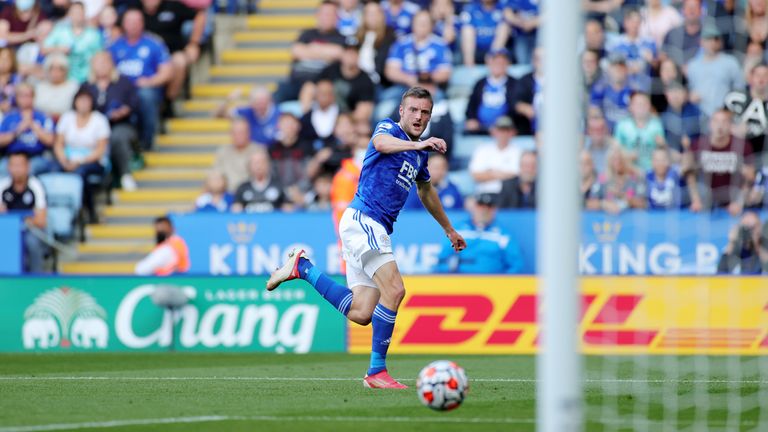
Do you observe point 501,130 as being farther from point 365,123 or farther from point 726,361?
point 726,361

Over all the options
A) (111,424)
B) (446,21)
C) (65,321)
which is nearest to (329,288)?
(111,424)

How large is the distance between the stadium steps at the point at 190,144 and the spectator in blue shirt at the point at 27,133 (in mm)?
1175

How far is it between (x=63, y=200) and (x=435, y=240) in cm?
544

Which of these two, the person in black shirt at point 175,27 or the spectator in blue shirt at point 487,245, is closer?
the spectator in blue shirt at point 487,245

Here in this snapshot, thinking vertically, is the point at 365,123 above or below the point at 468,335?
above

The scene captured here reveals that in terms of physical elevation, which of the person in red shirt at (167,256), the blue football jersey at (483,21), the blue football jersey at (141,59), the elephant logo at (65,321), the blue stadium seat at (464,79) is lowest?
the elephant logo at (65,321)

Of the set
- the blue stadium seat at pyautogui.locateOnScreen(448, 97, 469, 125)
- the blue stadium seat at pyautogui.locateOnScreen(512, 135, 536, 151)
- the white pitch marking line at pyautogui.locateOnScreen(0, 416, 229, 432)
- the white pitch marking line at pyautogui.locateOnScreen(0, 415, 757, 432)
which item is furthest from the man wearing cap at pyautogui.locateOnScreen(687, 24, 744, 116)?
the white pitch marking line at pyautogui.locateOnScreen(0, 416, 229, 432)

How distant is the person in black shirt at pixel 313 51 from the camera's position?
19.7 meters

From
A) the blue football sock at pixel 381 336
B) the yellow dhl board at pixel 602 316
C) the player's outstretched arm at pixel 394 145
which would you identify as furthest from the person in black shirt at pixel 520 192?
the player's outstretched arm at pixel 394 145

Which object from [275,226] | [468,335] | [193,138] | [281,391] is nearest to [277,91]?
[193,138]

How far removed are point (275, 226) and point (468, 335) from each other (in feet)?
9.73

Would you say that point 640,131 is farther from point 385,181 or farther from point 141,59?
point 141,59

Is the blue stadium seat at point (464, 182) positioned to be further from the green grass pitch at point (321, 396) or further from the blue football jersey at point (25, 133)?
the blue football jersey at point (25, 133)

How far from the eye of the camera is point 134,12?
20.5 metres
